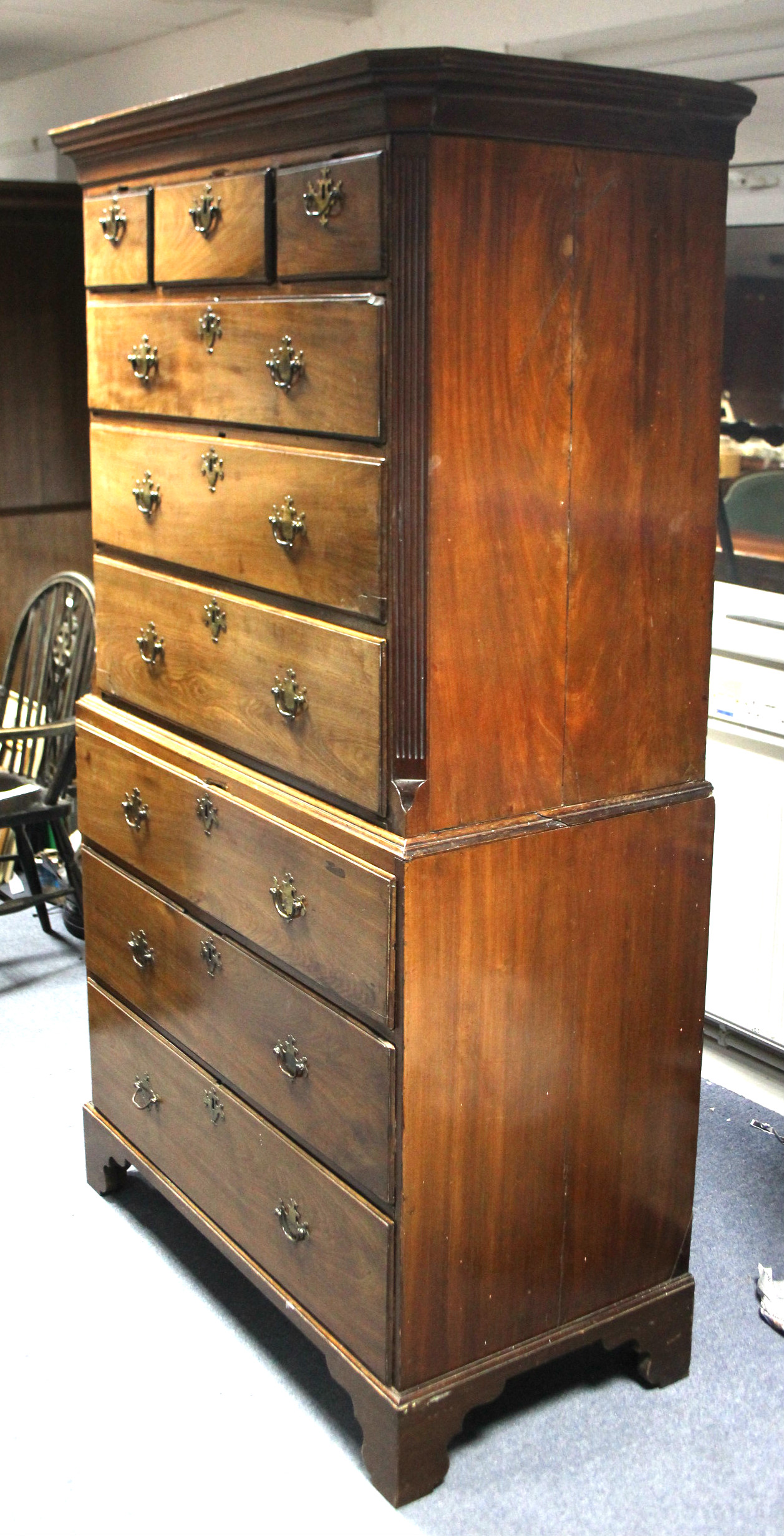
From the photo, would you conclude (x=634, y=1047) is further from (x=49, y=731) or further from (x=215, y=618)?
(x=49, y=731)

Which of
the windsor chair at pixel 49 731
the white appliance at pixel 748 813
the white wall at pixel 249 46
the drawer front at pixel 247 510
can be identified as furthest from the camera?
the windsor chair at pixel 49 731

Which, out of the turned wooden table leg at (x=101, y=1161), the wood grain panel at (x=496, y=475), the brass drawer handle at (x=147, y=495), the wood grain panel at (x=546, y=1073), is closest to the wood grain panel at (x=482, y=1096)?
the wood grain panel at (x=546, y=1073)

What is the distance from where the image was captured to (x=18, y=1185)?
3.29 m

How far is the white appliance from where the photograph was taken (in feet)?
11.5

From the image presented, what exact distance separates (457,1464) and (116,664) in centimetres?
151

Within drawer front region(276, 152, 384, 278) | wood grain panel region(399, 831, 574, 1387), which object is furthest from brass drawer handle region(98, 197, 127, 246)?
wood grain panel region(399, 831, 574, 1387)

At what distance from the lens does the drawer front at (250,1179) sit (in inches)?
93.9

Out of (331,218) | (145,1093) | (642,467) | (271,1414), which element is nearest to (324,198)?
(331,218)

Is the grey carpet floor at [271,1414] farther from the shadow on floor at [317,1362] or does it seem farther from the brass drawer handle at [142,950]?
the brass drawer handle at [142,950]

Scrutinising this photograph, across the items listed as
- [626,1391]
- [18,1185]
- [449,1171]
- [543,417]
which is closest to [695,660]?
[543,417]

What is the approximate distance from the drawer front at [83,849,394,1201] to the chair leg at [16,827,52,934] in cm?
136

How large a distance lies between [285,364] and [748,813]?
1.73 meters

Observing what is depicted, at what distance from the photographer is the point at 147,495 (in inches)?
108

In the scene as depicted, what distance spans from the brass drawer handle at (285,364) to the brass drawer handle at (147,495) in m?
0.46
